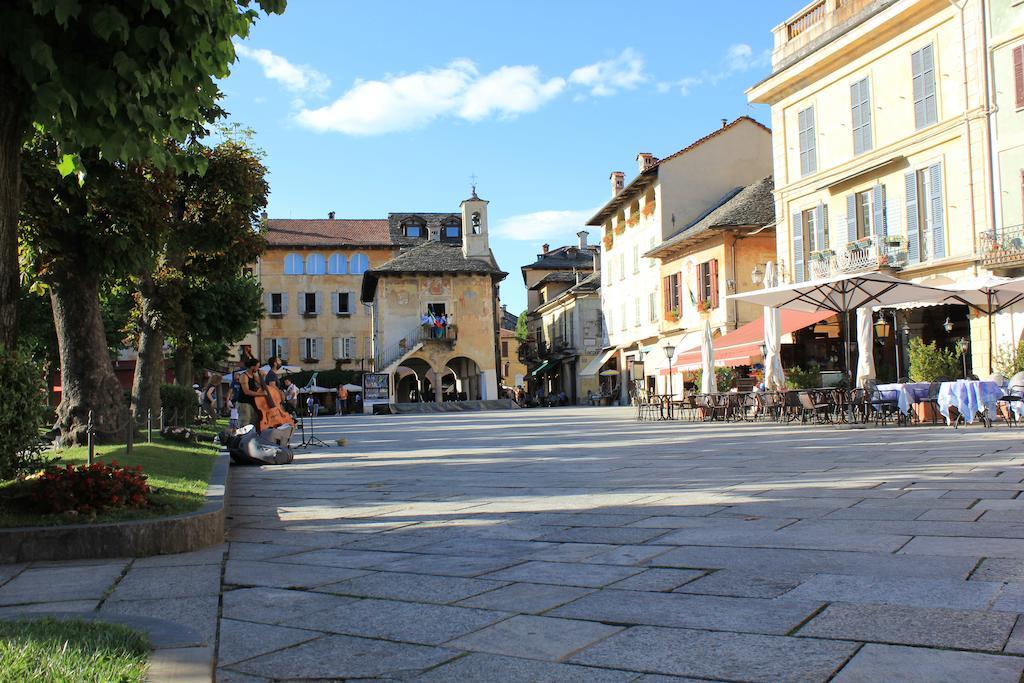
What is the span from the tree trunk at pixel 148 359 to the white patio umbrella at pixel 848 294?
11948 millimetres

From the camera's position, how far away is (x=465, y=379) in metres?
59.4

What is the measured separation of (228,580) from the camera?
5.02m

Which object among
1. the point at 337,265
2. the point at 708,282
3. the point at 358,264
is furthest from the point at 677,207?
the point at 337,265

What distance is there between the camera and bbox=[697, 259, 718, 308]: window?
3606 centimetres

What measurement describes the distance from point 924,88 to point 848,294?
766 cm

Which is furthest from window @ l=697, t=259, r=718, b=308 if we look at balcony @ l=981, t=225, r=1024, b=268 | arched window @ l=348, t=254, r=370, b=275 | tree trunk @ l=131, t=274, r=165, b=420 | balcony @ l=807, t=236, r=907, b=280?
arched window @ l=348, t=254, r=370, b=275

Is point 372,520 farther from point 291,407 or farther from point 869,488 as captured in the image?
point 291,407

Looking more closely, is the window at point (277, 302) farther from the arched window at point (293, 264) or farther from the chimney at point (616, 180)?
the chimney at point (616, 180)

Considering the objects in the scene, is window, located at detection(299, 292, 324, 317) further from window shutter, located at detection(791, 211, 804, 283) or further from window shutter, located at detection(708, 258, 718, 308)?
window shutter, located at detection(791, 211, 804, 283)

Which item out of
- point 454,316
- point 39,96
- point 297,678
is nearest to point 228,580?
point 297,678

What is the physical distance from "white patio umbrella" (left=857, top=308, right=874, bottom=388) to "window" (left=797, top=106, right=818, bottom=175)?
1003 cm

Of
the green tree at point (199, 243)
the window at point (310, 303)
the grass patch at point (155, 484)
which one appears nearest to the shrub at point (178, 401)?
the green tree at point (199, 243)

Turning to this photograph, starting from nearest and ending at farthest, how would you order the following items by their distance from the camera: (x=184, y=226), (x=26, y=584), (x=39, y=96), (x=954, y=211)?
1. (x=26, y=584)
2. (x=39, y=96)
3. (x=184, y=226)
4. (x=954, y=211)

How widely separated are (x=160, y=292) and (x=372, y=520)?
43.5 feet
